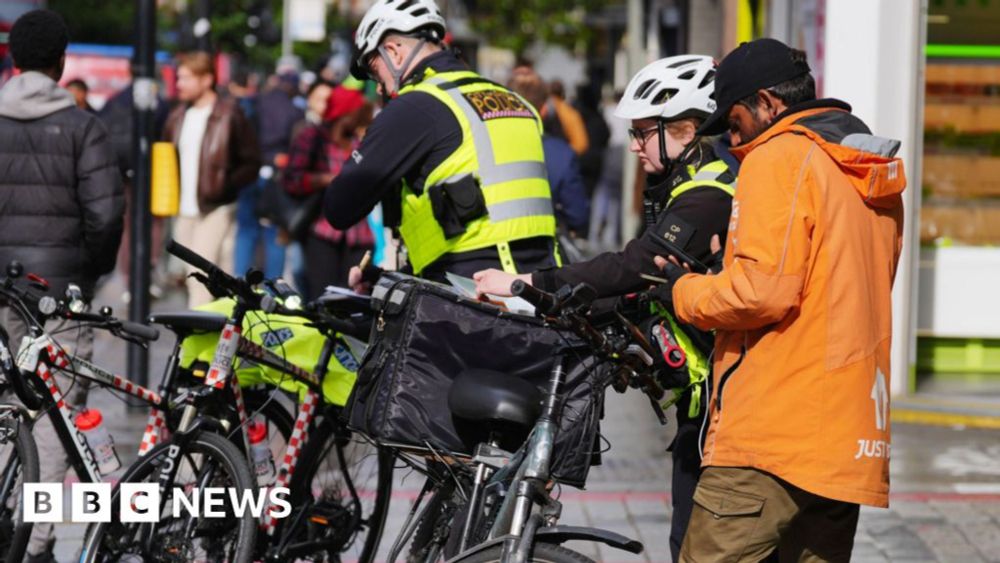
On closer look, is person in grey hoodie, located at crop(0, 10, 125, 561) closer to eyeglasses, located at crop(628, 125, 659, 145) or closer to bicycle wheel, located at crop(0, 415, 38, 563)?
bicycle wheel, located at crop(0, 415, 38, 563)

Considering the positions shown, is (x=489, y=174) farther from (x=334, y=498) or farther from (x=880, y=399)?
(x=880, y=399)

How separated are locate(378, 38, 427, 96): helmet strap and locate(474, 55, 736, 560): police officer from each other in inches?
39.7

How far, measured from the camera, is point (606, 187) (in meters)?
23.5

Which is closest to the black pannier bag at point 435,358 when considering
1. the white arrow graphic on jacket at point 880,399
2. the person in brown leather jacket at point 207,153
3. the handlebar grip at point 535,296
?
the handlebar grip at point 535,296

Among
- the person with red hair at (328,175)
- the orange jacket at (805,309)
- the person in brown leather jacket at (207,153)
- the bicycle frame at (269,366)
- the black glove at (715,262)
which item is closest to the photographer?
the orange jacket at (805,309)

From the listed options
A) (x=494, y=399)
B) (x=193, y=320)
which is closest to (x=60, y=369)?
(x=193, y=320)

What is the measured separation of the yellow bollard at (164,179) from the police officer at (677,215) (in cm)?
629

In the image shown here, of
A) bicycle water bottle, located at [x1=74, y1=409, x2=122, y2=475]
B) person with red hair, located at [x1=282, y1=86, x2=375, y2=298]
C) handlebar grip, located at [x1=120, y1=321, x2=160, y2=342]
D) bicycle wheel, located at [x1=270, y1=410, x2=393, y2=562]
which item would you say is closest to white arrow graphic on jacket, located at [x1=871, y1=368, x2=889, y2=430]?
bicycle wheel, located at [x1=270, y1=410, x2=393, y2=562]

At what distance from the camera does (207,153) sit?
40.1ft

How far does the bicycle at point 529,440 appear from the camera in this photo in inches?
164

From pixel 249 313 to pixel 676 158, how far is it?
1.81 m

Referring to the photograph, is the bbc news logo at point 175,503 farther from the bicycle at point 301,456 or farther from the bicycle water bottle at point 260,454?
the bicycle water bottle at point 260,454

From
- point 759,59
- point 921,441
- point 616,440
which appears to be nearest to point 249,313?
point 759,59

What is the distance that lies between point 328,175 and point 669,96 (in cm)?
685
